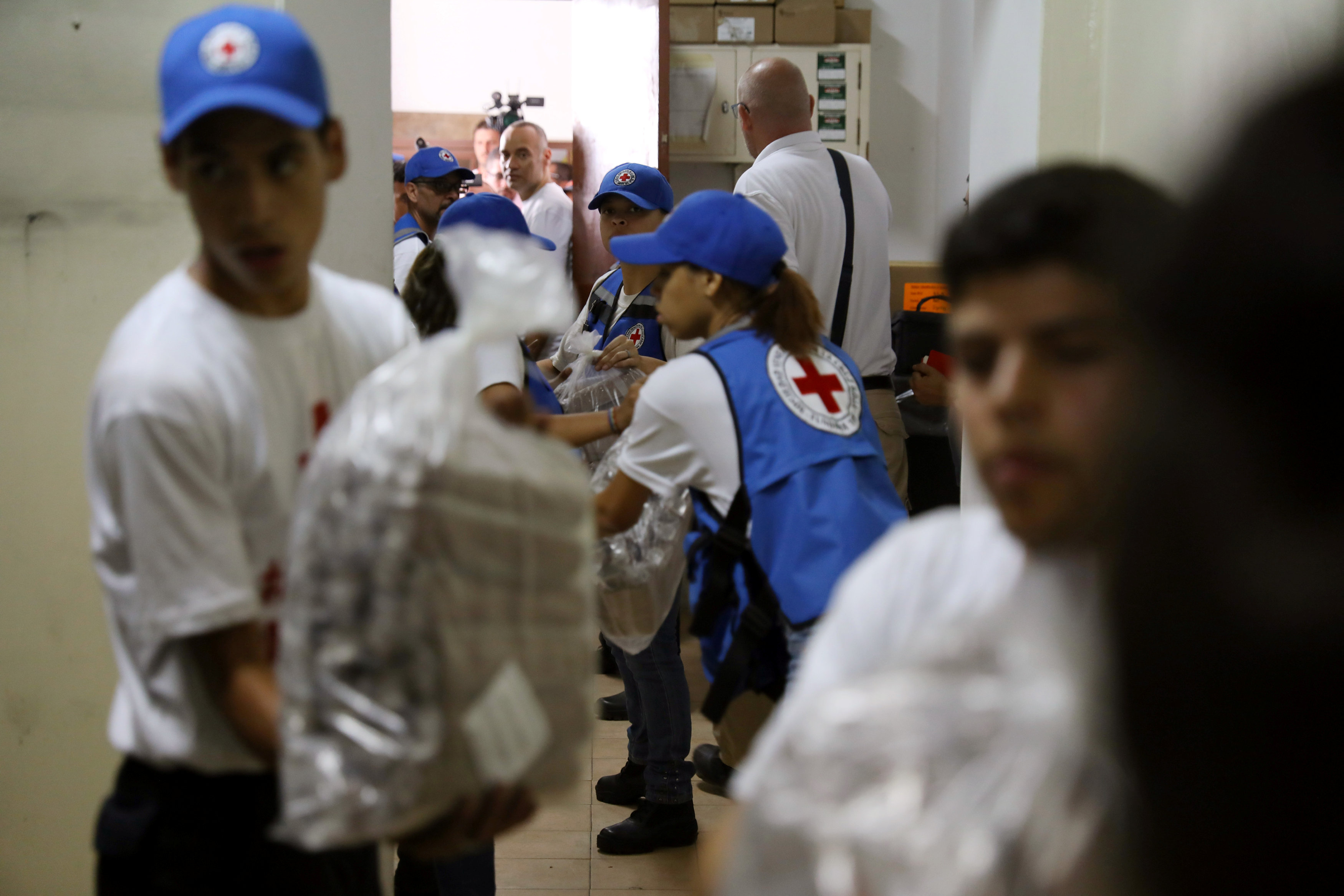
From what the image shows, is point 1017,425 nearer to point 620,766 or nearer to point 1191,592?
point 1191,592

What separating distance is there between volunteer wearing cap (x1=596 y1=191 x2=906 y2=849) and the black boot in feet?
5.77

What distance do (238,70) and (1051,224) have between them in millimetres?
728

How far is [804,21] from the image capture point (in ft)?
19.2

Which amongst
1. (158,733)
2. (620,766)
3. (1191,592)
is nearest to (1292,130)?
(1191,592)

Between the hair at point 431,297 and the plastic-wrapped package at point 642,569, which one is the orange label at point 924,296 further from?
the hair at point 431,297

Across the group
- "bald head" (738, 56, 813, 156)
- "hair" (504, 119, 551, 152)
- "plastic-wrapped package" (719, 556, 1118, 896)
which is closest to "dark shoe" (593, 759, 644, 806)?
"bald head" (738, 56, 813, 156)

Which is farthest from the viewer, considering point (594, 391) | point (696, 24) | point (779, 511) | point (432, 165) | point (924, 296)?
point (696, 24)

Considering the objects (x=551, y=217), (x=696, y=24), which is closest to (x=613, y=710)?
(x=551, y=217)

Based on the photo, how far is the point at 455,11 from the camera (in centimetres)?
640

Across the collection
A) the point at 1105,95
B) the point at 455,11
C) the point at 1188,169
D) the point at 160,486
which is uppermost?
the point at 455,11

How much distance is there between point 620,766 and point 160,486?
7.92 feet

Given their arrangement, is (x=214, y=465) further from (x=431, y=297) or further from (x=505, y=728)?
(x=431, y=297)

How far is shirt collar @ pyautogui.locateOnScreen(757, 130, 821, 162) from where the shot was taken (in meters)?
3.16

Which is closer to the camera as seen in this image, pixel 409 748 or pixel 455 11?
A: pixel 409 748
